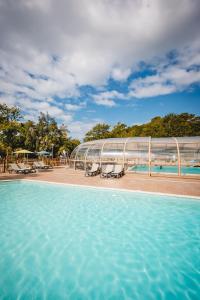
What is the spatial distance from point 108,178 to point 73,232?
8.80m

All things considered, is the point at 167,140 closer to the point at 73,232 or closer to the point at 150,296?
the point at 73,232

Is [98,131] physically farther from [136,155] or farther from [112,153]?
[136,155]

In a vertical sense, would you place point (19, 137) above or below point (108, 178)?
above

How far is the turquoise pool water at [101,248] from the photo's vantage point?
12.8 feet

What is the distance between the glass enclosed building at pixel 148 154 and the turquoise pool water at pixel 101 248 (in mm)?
7488

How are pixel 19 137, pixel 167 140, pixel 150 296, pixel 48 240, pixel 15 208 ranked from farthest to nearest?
pixel 19 137
pixel 167 140
pixel 15 208
pixel 48 240
pixel 150 296

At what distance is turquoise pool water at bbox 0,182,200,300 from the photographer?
3887 millimetres


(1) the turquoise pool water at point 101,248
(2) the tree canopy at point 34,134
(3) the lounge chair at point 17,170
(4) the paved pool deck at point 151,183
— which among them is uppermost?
(2) the tree canopy at point 34,134

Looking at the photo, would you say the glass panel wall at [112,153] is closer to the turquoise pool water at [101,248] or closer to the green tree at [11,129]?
the turquoise pool water at [101,248]

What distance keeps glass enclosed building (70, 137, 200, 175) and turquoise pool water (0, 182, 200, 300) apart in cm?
749

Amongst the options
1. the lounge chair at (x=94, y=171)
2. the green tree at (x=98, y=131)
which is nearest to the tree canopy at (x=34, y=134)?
the green tree at (x=98, y=131)

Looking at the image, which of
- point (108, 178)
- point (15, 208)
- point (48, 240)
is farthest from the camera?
point (108, 178)

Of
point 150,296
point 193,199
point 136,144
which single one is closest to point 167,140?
point 136,144

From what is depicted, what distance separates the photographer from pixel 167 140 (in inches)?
650
